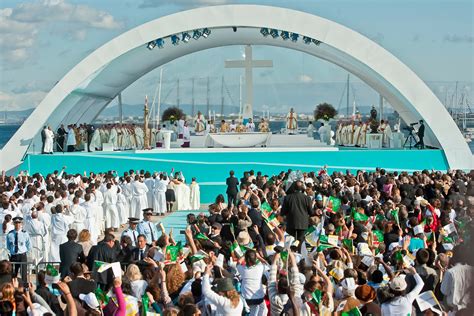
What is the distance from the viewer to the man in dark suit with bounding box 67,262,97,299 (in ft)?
32.0

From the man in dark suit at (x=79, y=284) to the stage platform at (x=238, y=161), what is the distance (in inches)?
834

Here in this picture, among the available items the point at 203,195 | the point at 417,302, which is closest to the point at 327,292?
the point at 417,302

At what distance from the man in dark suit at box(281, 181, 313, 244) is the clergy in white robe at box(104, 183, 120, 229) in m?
7.85

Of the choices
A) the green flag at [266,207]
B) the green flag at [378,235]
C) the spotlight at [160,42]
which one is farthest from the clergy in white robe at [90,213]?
the spotlight at [160,42]

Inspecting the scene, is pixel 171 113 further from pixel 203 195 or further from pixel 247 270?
pixel 247 270

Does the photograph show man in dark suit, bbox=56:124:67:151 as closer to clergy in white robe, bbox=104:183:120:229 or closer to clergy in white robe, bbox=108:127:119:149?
clergy in white robe, bbox=108:127:119:149

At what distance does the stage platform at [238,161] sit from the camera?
3156cm

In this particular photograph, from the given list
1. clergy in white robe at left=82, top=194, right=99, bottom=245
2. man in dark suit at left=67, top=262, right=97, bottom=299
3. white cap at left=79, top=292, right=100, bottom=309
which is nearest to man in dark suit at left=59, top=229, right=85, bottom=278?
man in dark suit at left=67, top=262, right=97, bottom=299

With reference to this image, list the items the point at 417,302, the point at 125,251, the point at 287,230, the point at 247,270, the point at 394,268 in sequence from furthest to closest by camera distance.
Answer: the point at 287,230
the point at 125,251
the point at 394,268
the point at 247,270
the point at 417,302

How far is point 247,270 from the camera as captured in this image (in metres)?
9.79

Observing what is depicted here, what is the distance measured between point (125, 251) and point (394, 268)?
3518 mm

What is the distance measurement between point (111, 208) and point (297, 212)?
825cm

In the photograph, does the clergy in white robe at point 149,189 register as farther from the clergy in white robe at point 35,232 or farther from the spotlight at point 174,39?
the spotlight at point 174,39

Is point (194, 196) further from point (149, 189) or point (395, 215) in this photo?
point (395, 215)
